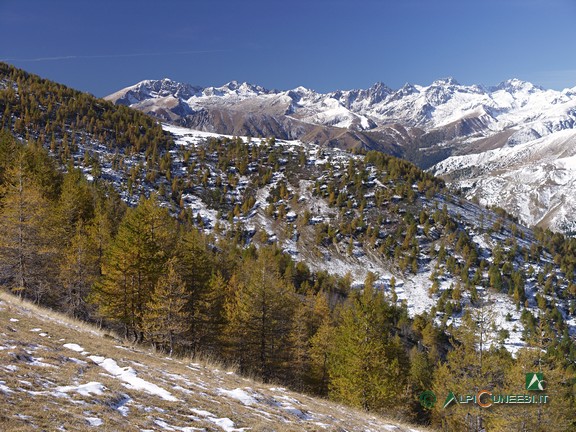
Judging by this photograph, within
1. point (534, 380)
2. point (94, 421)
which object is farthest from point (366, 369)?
point (94, 421)

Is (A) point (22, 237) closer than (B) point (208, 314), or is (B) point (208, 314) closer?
(A) point (22, 237)

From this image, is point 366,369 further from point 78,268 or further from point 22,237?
point 22,237

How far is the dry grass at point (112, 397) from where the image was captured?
7221 millimetres

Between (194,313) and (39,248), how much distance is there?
13375 mm

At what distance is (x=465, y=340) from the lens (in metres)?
26.2

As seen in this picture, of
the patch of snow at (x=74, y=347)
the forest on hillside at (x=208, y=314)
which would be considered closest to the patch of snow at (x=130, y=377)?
the patch of snow at (x=74, y=347)

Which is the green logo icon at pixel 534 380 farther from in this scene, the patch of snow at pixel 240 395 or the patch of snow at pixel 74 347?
the patch of snow at pixel 74 347

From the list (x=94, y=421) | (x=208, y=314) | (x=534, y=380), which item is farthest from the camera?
(x=208, y=314)

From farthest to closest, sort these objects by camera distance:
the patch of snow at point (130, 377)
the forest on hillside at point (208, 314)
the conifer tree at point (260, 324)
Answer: the conifer tree at point (260, 324), the forest on hillside at point (208, 314), the patch of snow at point (130, 377)

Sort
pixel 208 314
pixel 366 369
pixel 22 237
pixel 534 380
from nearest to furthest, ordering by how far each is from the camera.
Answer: pixel 534 380 → pixel 22 237 → pixel 366 369 → pixel 208 314

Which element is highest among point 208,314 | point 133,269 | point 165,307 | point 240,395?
point 133,269

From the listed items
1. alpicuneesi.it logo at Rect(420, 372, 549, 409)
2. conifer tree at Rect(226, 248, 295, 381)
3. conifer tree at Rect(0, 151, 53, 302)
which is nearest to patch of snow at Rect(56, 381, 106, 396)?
conifer tree at Rect(0, 151, 53, 302)

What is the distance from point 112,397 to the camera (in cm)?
887

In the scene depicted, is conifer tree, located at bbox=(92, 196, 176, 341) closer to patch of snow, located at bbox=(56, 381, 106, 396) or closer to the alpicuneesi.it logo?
patch of snow, located at bbox=(56, 381, 106, 396)
